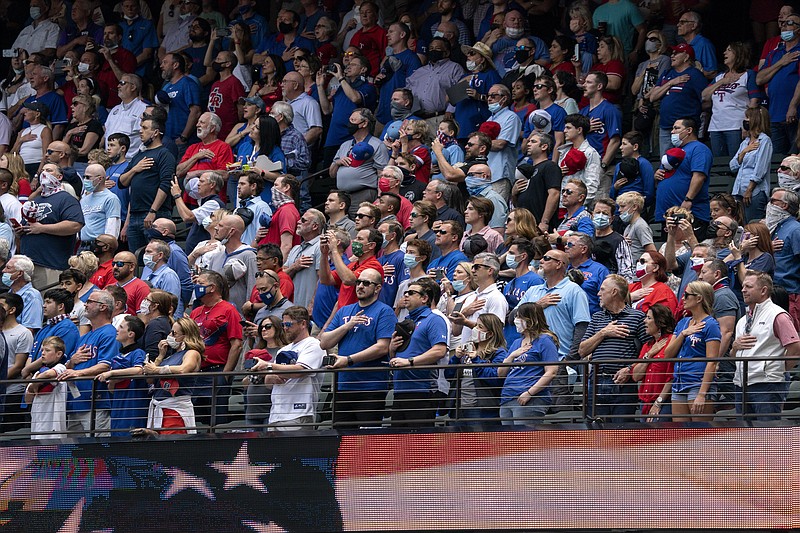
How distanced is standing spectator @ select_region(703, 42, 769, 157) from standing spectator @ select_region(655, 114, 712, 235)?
88cm

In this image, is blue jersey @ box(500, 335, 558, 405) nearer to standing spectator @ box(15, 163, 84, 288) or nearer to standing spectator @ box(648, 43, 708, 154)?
standing spectator @ box(648, 43, 708, 154)

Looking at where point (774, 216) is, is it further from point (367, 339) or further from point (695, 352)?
point (367, 339)

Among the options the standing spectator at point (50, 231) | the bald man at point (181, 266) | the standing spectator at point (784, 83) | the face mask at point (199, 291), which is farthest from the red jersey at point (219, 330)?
the standing spectator at point (784, 83)

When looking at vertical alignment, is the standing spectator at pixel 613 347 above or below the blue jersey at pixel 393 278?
below

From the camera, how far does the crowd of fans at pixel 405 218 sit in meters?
11.9

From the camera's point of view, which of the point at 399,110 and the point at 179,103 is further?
the point at 179,103

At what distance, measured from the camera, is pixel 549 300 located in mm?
12281

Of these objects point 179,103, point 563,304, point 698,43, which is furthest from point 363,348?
point 179,103

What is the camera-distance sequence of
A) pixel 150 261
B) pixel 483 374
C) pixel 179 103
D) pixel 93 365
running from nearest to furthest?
pixel 483 374, pixel 93 365, pixel 150 261, pixel 179 103

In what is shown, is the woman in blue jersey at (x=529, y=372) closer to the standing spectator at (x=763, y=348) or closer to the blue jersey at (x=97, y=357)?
the standing spectator at (x=763, y=348)

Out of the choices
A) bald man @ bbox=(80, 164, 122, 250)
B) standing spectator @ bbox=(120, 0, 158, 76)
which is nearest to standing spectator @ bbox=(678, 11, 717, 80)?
bald man @ bbox=(80, 164, 122, 250)

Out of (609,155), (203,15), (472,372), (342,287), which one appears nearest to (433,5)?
(203,15)

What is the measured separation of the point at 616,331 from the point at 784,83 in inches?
185

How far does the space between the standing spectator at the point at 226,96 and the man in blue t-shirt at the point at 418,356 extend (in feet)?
20.2
